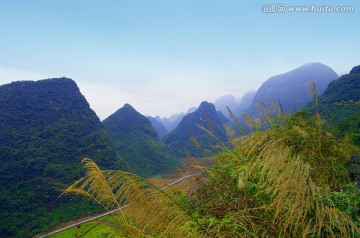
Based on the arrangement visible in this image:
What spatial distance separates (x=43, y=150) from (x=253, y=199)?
33165 millimetres

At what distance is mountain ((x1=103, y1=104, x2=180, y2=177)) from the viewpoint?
149ft

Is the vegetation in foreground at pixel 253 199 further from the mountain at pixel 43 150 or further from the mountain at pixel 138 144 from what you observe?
the mountain at pixel 138 144

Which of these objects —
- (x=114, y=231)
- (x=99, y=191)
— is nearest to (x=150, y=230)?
(x=99, y=191)

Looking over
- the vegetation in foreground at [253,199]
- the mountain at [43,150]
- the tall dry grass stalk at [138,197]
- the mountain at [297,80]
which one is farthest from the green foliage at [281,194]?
the mountain at [297,80]

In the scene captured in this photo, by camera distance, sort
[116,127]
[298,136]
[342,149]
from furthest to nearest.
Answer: [116,127], [342,149], [298,136]

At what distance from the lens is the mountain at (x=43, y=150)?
22922 mm

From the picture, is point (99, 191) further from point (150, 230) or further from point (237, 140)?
→ point (237, 140)

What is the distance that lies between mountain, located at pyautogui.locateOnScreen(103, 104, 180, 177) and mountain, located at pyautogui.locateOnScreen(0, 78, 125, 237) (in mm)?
8036

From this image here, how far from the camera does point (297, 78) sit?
392ft

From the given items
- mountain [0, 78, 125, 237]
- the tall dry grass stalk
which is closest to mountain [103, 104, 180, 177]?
mountain [0, 78, 125, 237]

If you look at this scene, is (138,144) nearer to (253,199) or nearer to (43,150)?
(43,150)

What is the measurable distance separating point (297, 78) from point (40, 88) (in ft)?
361

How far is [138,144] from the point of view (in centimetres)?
5372

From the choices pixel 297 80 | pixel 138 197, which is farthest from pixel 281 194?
pixel 297 80
